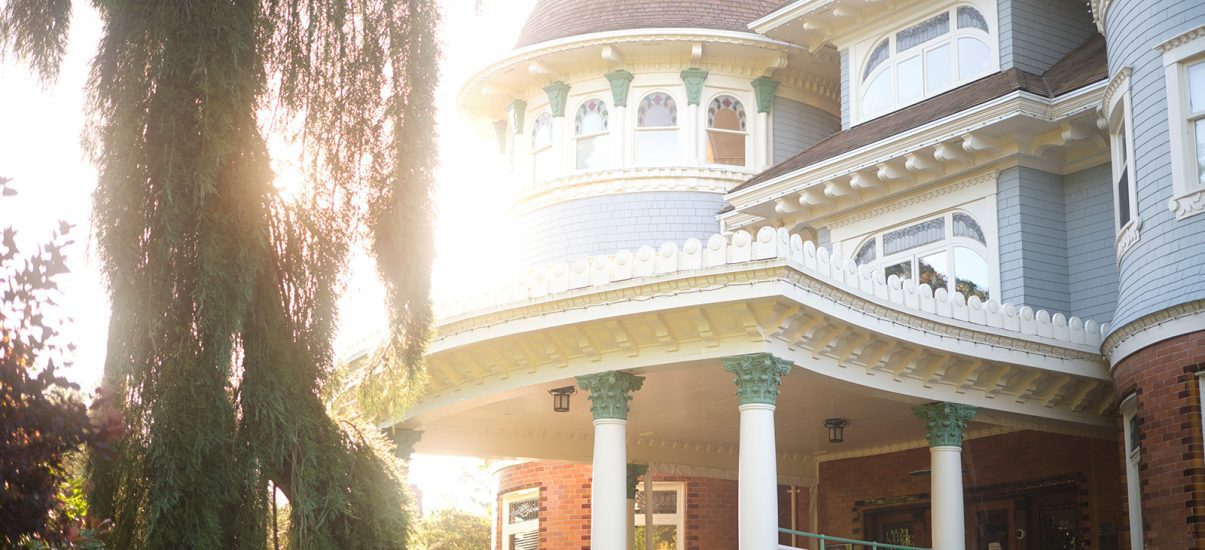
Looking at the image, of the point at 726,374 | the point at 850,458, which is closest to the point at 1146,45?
the point at 726,374

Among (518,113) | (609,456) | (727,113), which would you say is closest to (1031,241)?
(609,456)

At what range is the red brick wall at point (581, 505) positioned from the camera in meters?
22.2

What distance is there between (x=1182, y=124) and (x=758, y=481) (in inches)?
230

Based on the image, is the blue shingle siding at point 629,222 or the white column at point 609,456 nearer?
the white column at point 609,456

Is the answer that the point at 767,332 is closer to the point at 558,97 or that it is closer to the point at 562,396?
the point at 562,396

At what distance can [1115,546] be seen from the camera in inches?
645

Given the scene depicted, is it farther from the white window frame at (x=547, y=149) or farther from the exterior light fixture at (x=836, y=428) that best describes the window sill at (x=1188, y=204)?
the white window frame at (x=547, y=149)

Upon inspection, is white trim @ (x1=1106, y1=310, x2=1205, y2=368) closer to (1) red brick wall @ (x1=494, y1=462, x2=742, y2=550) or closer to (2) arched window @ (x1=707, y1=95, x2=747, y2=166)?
(1) red brick wall @ (x1=494, y1=462, x2=742, y2=550)

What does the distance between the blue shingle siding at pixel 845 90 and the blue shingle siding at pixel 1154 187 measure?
601 cm

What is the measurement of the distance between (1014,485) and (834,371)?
502 cm

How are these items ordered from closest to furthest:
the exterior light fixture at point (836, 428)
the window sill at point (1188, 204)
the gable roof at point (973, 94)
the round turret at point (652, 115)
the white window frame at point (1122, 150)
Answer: the window sill at point (1188, 204) < the white window frame at point (1122, 150) < the gable roof at point (973, 94) < the exterior light fixture at point (836, 428) < the round turret at point (652, 115)

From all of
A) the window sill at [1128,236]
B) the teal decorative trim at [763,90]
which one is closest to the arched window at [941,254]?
the window sill at [1128,236]

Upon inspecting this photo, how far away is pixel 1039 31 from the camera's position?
1872 cm

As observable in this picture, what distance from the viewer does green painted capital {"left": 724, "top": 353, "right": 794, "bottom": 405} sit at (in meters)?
13.1
